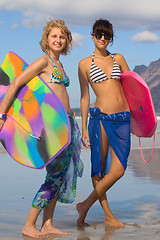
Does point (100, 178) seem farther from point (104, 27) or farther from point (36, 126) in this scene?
point (104, 27)

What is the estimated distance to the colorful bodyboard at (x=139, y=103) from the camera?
4.16 metres

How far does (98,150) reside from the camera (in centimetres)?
418

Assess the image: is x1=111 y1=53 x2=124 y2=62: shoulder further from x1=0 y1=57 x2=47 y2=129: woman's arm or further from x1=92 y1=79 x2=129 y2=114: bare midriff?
x1=0 y1=57 x2=47 y2=129: woman's arm

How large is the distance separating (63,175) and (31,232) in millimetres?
542

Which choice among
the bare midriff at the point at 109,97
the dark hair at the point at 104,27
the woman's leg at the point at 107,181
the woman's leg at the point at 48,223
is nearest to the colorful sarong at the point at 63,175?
the woman's leg at the point at 48,223

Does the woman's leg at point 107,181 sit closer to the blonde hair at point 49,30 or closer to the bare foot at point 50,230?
the bare foot at point 50,230

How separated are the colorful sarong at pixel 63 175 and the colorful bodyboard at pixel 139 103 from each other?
693mm

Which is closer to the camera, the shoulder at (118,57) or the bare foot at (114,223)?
the bare foot at (114,223)

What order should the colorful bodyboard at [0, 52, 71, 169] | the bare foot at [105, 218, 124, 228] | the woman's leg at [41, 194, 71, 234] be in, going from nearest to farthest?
1. the colorful bodyboard at [0, 52, 71, 169]
2. the woman's leg at [41, 194, 71, 234]
3. the bare foot at [105, 218, 124, 228]

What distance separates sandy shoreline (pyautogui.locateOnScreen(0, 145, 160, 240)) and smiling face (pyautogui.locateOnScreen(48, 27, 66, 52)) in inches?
63.2

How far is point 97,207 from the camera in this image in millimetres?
4910

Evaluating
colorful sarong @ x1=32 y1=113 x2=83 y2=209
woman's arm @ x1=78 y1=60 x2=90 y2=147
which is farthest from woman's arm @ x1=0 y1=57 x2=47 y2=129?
woman's arm @ x1=78 y1=60 x2=90 y2=147

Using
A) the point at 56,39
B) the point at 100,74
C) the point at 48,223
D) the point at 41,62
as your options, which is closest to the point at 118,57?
the point at 100,74

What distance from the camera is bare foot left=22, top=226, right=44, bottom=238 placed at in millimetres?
3699
